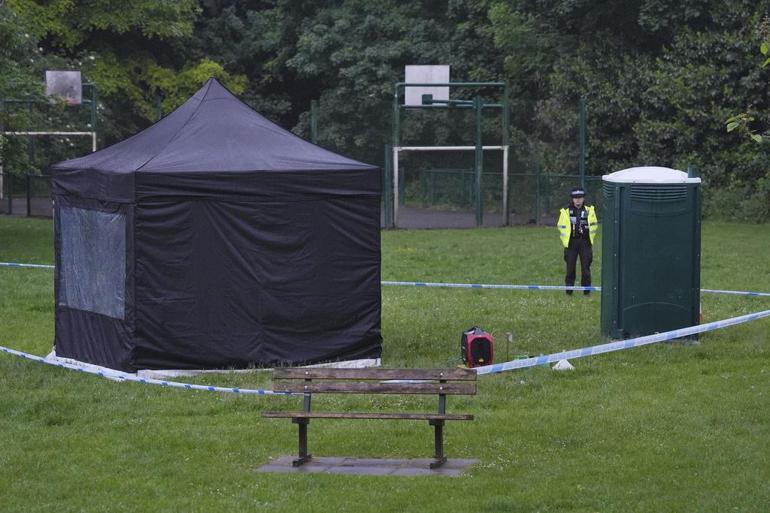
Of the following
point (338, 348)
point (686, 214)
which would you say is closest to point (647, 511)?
point (338, 348)

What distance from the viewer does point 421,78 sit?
34.6m

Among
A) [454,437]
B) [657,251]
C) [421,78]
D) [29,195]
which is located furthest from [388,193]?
[454,437]

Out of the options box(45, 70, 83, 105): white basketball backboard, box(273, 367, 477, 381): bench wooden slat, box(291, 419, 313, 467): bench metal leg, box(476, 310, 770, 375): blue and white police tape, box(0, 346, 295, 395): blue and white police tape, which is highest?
box(45, 70, 83, 105): white basketball backboard

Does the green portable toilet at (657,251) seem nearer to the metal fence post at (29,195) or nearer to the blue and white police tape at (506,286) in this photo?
the blue and white police tape at (506,286)

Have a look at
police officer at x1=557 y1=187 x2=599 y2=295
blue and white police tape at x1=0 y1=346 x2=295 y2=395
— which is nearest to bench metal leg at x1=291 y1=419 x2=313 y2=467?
blue and white police tape at x1=0 y1=346 x2=295 y2=395

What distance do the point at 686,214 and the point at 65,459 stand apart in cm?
759

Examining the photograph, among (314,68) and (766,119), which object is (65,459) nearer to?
(766,119)

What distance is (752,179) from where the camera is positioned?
33.9m

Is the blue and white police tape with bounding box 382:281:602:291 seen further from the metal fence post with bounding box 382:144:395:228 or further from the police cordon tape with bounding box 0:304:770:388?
the metal fence post with bounding box 382:144:395:228

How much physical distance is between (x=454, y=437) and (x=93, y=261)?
498cm

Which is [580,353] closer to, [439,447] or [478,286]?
[439,447]

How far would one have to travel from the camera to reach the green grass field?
8844mm

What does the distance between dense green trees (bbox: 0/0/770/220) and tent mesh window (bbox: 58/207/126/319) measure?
39.5 ft

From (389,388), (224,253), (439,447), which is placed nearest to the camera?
(389,388)
